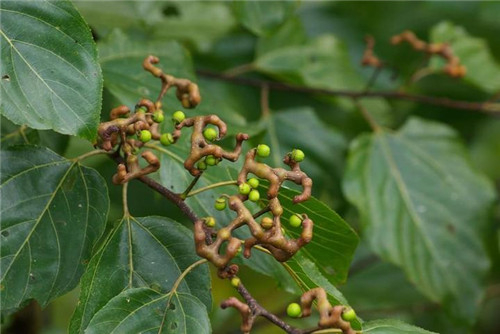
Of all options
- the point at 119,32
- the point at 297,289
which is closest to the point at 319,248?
the point at 297,289

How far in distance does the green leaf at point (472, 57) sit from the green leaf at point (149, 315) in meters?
1.41

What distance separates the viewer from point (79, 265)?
1.11 meters

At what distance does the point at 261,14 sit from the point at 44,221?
0.81 meters

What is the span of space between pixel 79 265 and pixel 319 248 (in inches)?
14.3

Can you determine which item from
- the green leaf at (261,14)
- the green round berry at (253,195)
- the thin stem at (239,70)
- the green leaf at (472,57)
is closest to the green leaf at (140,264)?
the green round berry at (253,195)

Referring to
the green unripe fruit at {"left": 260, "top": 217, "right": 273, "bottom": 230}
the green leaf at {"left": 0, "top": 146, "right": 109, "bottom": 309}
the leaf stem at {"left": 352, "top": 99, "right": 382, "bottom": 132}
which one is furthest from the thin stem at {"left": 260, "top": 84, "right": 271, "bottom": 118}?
the green unripe fruit at {"left": 260, "top": 217, "right": 273, "bottom": 230}

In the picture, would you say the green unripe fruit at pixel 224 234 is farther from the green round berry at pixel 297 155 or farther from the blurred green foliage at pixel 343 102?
the blurred green foliage at pixel 343 102

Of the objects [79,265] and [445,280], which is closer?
[79,265]

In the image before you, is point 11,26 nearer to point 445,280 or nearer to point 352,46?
point 445,280

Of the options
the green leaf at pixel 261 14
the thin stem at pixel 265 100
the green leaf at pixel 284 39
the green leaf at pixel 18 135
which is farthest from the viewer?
the green leaf at pixel 284 39

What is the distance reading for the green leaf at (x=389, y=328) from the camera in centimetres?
96

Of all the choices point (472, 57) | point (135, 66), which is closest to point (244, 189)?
point (135, 66)

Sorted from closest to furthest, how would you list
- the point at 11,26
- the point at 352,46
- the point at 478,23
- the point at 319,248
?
1. the point at 11,26
2. the point at 319,248
3. the point at 352,46
4. the point at 478,23

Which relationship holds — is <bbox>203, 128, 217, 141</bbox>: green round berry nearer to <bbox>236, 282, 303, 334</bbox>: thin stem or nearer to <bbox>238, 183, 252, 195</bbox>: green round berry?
<bbox>238, 183, 252, 195</bbox>: green round berry
